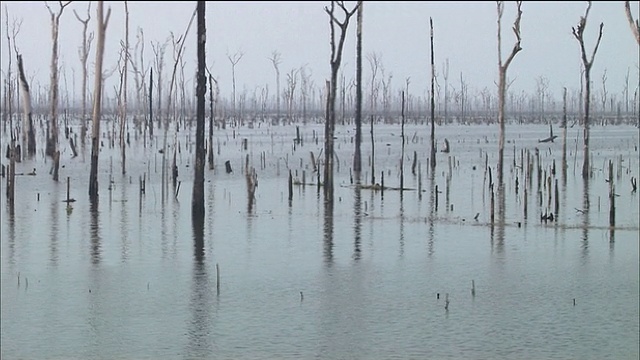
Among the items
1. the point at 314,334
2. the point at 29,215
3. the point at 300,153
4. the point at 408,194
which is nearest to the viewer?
the point at 314,334

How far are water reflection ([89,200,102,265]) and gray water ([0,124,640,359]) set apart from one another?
0.05 meters

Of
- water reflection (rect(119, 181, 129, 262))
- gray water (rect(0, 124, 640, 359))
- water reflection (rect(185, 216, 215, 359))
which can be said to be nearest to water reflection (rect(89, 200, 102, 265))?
gray water (rect(0, 124, 640, 359))

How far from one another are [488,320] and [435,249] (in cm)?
402

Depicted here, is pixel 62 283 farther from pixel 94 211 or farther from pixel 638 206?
pixel 638 206

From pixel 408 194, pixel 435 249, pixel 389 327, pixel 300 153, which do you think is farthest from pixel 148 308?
pixel 300 153

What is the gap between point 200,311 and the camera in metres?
9.15

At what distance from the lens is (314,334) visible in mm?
8328

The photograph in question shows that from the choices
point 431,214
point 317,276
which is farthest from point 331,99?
point 317,276

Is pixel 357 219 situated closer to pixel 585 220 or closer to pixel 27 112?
pixel 585 220

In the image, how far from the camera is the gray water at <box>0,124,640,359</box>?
8086 mm

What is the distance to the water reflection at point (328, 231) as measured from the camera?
12.3m

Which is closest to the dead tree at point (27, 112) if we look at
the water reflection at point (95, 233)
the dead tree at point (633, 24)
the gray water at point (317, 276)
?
the gray water at point (317, 276)

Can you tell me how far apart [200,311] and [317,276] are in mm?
2090

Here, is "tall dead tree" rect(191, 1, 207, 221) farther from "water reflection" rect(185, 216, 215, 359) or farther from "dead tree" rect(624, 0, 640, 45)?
"dead tree" rect(624, 0, 640, 45)
